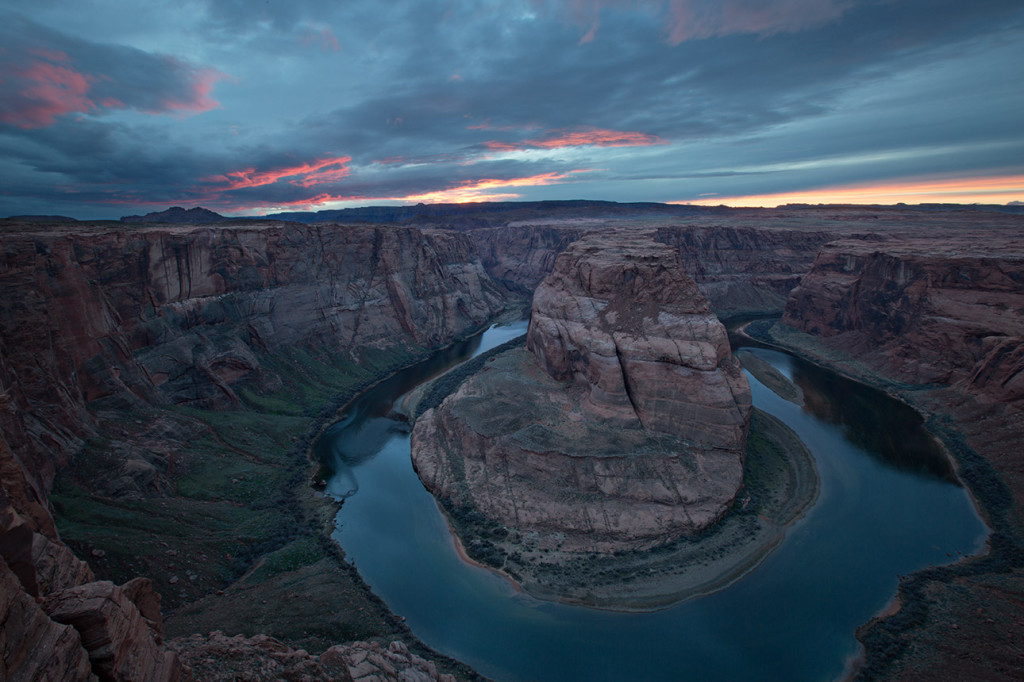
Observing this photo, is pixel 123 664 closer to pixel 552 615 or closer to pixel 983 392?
pixel 552 615

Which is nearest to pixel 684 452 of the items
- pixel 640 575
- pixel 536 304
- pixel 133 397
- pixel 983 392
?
pixel 640 575

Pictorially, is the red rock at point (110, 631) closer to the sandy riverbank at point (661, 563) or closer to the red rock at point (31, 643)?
the red rock at point (31, 643)

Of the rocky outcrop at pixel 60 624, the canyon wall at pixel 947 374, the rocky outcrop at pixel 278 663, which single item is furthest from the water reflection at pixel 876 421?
the rocky outcrop at pixel 60 624

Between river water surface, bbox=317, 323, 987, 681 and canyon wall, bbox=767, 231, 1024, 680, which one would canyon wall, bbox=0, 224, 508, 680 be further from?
canyon wall, bbox=767, 231, 1024, 680

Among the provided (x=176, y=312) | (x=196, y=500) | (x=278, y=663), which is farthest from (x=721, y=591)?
(x=176, y=312)

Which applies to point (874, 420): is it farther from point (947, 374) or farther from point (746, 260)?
point (746, 260)
